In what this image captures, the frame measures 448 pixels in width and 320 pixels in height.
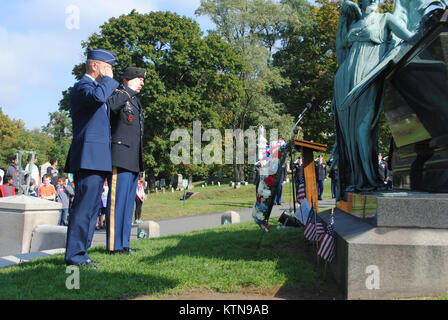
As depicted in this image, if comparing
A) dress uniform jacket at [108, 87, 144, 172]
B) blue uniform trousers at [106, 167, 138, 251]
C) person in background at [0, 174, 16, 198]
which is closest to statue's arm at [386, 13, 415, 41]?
dress uniform jacket at [108, 87, 144, 172]

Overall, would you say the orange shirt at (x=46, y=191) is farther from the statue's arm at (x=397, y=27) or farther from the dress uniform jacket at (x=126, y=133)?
the statue's arm at (x=397, y=27)

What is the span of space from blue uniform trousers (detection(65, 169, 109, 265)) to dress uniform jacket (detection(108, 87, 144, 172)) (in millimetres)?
622

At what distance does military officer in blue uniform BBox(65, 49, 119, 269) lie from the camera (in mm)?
4898

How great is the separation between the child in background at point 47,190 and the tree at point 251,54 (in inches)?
1107

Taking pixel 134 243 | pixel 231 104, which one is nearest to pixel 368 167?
pixel 134 243

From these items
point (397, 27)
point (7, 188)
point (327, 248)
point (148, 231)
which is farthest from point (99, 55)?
point (7, 188)

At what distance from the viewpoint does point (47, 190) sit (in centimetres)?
1230

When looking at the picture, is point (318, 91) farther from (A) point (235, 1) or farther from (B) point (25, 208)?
(B) point (25, 208)

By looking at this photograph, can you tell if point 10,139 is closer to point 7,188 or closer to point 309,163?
point 7,188

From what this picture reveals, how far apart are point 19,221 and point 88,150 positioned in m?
3.60

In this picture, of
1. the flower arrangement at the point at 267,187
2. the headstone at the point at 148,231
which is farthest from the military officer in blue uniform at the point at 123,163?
the headstone at the point at 148,231

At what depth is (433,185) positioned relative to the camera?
5.04 m

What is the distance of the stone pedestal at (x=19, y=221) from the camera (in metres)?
7.66

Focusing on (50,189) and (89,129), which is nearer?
(89,129)
